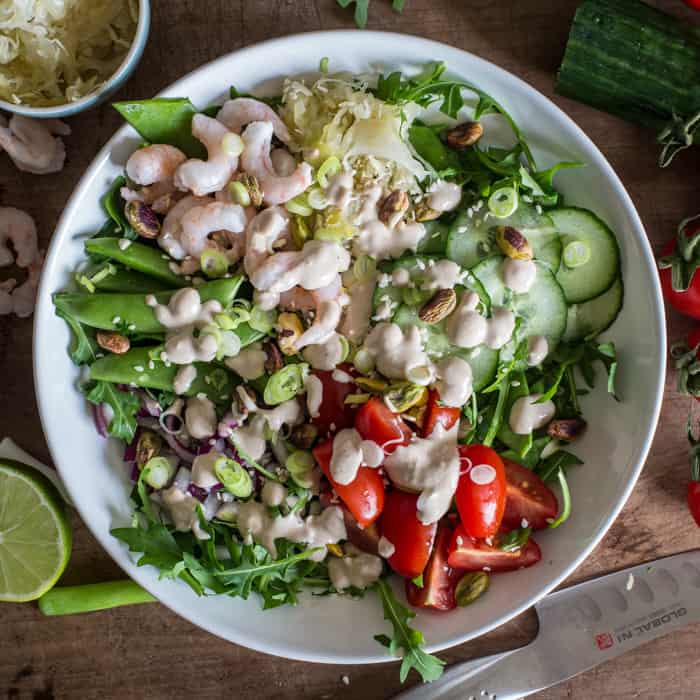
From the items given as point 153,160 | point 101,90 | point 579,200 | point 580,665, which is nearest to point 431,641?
point 580,665

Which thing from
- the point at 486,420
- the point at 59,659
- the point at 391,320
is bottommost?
the point at 59,659

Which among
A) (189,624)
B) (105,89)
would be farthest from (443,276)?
(189,624)

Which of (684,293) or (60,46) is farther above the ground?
(60,46)

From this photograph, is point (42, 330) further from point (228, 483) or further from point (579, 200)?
point (579, 200)

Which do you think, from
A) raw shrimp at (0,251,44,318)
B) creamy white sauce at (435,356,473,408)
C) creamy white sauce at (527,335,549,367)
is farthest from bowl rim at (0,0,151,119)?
creamy white sauce at (527,335,549,367)

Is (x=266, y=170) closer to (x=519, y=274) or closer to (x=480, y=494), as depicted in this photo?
(x=519, y=274)

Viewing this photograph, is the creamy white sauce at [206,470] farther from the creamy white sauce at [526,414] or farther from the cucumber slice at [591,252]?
the cucumber slice at [591,252]
